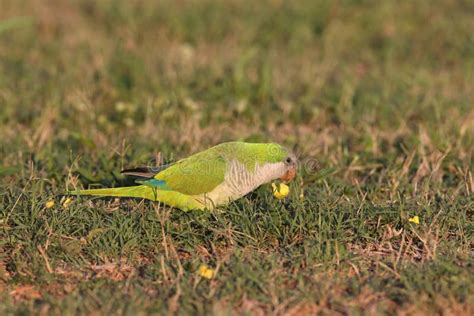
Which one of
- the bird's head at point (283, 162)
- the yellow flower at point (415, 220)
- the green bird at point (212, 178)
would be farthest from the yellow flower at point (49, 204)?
the yellow flower at point (415, 220)

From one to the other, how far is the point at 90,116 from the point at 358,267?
3.29 meters

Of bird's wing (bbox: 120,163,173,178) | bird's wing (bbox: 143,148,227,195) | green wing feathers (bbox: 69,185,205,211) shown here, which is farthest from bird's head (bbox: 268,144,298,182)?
bird's wing (bbox: 120,163,173,178)

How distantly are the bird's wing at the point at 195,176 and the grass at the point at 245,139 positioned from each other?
0.19m

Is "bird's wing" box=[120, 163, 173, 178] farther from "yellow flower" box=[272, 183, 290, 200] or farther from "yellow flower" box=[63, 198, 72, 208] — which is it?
"yellow flower" box=[272, 183, 290, 200]

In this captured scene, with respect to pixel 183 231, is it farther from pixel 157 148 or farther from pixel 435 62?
pixel 435 62

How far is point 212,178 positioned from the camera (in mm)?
4613

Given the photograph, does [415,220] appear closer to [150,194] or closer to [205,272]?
[205,272]

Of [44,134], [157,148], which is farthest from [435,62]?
[44,134]

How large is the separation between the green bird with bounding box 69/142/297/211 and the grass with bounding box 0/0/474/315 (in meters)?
0.12

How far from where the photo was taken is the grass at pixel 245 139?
13.3ft

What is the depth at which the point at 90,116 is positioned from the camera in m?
6.81

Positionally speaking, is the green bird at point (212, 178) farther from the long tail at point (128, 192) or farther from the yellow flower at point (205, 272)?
the yellow flower at point (205, 272)

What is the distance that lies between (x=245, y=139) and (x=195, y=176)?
5.02 feet

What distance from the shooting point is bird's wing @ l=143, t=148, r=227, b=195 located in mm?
4617
